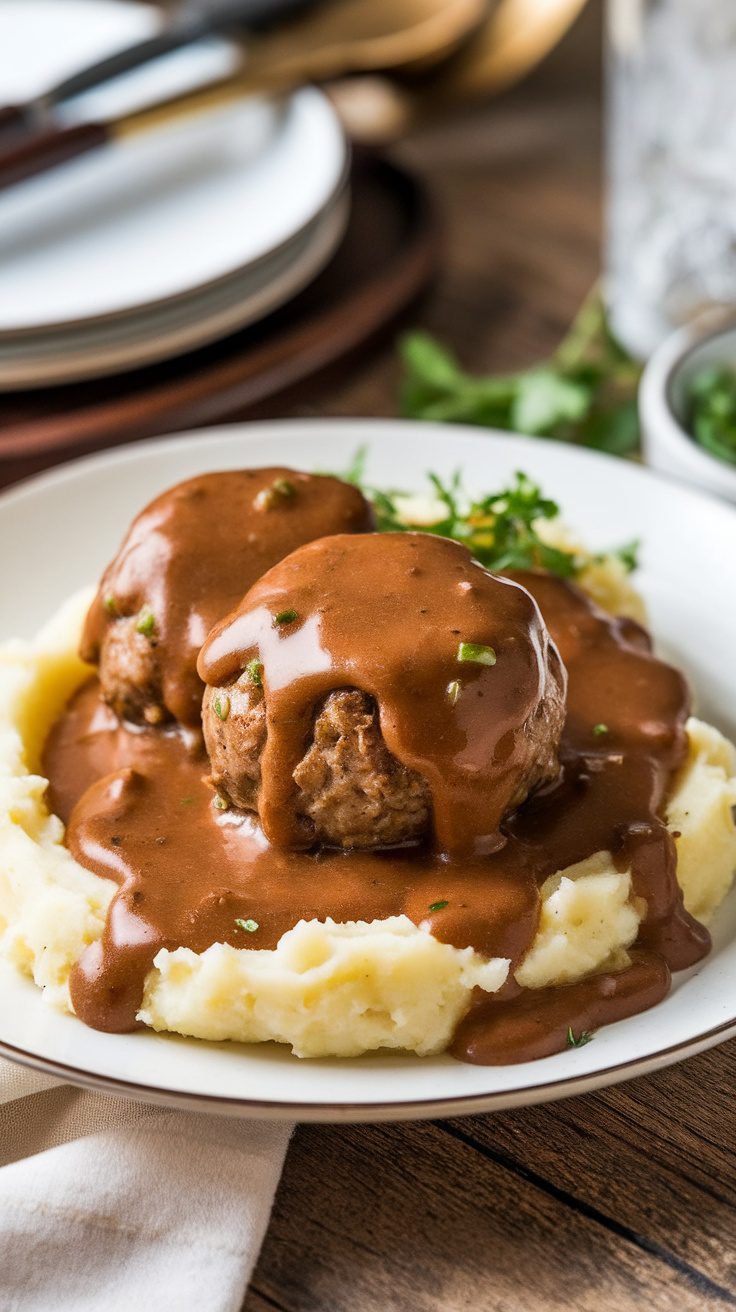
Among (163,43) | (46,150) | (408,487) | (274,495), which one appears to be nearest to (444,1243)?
(274,495)

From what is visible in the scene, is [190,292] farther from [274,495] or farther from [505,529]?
[274,495]

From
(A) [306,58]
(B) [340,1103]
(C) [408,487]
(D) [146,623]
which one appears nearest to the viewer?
(B) [340,1103]

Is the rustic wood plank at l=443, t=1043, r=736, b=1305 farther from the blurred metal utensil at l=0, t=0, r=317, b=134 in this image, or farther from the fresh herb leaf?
the blurred metal utensil at l=0, t=0, r=317, b=134

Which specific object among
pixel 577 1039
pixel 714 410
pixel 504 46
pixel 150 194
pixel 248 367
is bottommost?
pixel 504 46

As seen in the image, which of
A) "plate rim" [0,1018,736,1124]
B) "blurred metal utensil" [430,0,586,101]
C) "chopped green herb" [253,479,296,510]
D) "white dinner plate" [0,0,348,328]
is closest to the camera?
"plate rim" [0,1018,736,1124]

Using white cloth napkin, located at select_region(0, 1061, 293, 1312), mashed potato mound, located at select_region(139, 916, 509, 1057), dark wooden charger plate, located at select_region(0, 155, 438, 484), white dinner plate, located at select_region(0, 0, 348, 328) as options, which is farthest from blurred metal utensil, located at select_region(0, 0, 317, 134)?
white cloth napkin, located at select_region(0, 1061, 293, 1312)

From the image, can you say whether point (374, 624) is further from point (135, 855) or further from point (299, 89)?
point (299, 89)

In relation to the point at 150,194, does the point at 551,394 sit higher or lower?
lower

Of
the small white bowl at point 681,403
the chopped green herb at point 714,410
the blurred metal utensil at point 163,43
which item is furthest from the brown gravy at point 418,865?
the blurred metal utensil at point 163,43
